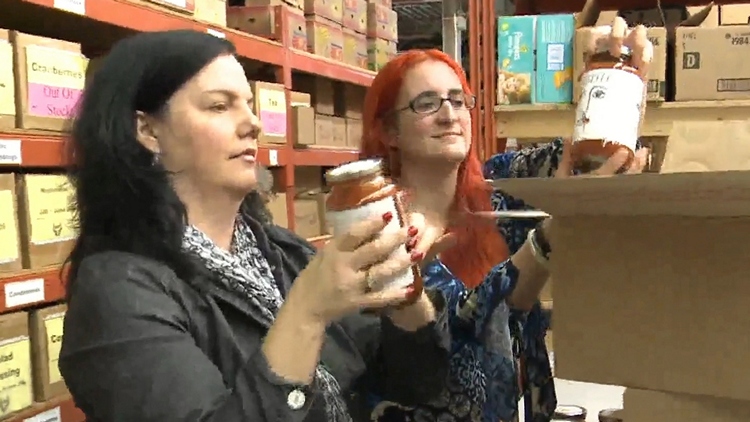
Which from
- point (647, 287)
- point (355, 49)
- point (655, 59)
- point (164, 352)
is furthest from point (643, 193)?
point (355, 49)

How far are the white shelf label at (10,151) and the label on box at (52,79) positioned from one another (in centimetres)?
9

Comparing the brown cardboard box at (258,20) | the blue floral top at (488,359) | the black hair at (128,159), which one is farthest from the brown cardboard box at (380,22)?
the black hair at (128,159)

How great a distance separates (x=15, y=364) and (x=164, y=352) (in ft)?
3.67

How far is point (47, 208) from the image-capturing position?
6.36 ft

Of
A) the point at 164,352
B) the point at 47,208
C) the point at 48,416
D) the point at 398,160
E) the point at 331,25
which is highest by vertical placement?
the point at 331,25

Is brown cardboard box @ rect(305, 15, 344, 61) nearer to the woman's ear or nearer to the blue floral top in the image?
the blue floral top

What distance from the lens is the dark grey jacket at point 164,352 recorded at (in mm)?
896

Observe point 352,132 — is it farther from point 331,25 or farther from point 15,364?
point 15,364

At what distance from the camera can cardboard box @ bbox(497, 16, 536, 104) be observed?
2.76 m

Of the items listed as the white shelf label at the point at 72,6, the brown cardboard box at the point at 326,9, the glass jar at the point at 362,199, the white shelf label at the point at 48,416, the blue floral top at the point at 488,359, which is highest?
the brown cardboard box at the point at 326,9

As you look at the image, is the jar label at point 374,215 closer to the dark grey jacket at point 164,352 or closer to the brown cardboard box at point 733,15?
the dark grey jacket at point 164,352

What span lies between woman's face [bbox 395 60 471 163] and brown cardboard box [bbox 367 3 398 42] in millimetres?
2460

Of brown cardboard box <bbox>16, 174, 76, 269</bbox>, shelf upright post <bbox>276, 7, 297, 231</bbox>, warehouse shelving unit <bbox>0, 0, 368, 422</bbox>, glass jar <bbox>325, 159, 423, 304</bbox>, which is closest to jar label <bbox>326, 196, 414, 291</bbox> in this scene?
glass jar <bbox>325, 159, 423, 304</bbox>

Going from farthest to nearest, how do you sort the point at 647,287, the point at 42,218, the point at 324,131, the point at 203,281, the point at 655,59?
1. the point at 324,131
2. the point at 655,59
3. the point at 42,218
4. the point at 203,281
5. the point at 647,287
